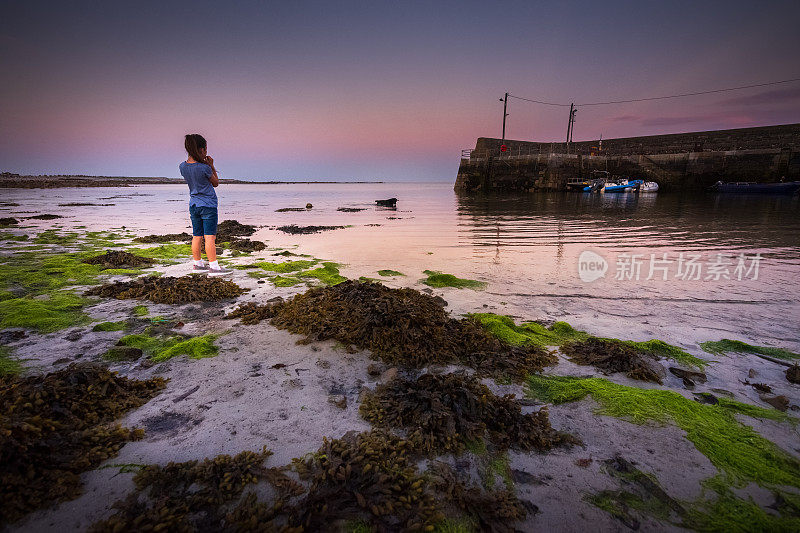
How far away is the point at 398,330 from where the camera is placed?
402 centimetres

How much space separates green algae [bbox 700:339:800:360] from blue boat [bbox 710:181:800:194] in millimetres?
43750

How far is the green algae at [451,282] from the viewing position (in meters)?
6.71

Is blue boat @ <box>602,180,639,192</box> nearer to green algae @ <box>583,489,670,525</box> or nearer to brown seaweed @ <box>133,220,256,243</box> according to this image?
brown seaweed @ <box>133,220,256,243</box>

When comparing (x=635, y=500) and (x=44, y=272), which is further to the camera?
(x=44, y=272)

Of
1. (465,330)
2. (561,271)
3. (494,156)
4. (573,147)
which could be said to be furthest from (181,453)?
(573,147)

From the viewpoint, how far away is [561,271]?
7.77 meters

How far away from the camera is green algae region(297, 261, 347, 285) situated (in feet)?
23.5

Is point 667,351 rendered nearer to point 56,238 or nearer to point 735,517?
point 735,517

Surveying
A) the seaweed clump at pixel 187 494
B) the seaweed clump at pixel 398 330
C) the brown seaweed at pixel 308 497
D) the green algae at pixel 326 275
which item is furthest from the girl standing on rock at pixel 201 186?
the brown seaweed at pixel 308 497

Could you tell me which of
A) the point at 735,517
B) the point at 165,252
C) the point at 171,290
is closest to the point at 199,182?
the point at 171,290

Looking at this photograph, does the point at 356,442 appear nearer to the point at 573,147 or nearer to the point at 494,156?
the point at 494,156

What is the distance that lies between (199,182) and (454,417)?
257 inches

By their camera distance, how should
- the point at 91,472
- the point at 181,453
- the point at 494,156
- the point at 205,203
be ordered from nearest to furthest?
the point at 91,472, the point at 181,453, the point at 205,203, the point at 494,156

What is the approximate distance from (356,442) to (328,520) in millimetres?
596
